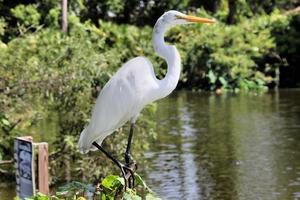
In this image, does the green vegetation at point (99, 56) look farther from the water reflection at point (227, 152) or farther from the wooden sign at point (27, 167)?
the wooden sign at point (27, 167)

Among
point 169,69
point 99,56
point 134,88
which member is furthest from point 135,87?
point 99,56

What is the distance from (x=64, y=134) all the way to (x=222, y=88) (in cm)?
1707

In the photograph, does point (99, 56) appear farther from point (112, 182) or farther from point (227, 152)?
point (112, 182)

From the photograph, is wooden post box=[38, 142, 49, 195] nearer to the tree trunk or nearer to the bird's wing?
the bird's wing

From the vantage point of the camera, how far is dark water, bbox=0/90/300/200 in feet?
34.4

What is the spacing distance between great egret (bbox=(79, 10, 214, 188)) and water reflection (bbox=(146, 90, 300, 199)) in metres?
3.97

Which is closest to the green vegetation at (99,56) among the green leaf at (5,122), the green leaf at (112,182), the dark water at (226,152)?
the green leaf at (5,122)

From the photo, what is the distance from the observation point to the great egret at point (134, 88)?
6035mm

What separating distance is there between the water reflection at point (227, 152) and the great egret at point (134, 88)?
397 cm

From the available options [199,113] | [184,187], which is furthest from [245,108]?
[184,187]

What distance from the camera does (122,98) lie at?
6.10 metres

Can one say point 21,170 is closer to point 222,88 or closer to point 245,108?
point 245,108

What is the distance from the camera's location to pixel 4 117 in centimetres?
938

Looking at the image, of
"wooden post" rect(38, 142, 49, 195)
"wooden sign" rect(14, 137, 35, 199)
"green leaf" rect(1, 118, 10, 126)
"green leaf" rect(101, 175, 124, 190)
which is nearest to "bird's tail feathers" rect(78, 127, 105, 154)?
"wooden sign" rect(14, 137, 35, 199)
